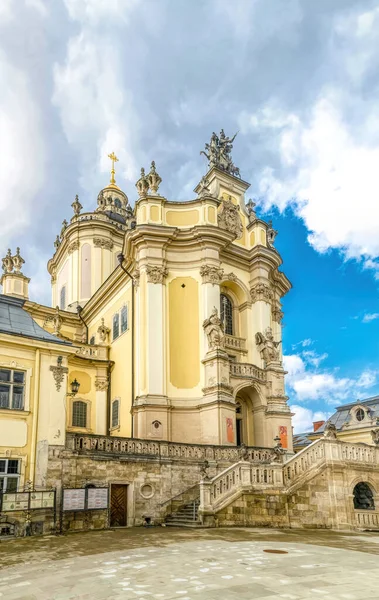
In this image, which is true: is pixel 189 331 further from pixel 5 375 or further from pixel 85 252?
pixel 85 252

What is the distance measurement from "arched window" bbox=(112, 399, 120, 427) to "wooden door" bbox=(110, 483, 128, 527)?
1279 centimetres

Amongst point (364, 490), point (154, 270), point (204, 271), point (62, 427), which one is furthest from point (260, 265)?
point (62, 427)

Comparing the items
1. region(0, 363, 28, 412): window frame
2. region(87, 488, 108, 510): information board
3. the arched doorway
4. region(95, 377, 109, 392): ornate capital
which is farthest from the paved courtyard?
region(95, 377, 109, 392): ornate capital

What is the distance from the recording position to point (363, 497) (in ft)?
78.8

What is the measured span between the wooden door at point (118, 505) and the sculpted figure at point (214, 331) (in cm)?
1122

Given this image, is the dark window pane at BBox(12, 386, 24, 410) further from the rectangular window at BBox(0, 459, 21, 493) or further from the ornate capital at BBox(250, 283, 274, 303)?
the ornate capital at BBox(250, 283, 274, 303)

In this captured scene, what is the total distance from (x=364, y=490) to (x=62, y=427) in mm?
13940

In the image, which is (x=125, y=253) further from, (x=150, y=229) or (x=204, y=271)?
(x=204, y=271)

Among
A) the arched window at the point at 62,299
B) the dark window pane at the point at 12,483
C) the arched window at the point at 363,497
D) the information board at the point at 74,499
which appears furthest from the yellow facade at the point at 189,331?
the information board at the point at 74,499

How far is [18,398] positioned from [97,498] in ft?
16.2

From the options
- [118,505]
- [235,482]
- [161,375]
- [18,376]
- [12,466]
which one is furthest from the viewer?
[161,375]

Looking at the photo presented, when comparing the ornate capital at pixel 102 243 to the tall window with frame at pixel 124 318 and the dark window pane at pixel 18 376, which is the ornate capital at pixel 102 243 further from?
the dark window pane at pixel 18 376

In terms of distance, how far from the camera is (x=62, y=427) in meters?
21.0

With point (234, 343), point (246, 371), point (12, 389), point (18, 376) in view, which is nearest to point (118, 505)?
point (12, 389)
